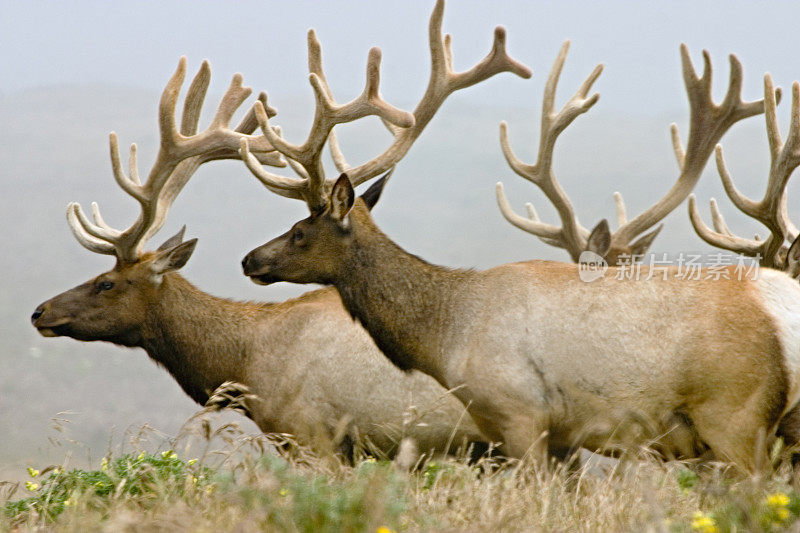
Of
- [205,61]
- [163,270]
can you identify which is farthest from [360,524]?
[205,61]

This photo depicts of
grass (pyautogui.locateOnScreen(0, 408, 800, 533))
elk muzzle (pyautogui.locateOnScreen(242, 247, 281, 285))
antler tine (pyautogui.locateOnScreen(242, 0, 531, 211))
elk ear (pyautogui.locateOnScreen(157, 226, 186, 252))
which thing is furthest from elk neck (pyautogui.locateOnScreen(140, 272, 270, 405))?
grass (pyautogui.locateOnScreen(0, 408, 800, 533))

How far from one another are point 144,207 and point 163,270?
56 centimetres

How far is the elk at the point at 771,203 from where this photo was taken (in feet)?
25.1

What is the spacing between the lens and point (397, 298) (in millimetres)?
5980

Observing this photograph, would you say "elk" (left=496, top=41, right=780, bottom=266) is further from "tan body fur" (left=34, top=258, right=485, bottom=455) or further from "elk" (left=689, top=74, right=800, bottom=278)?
"tan body fur" (left=34, top=258, right=485, bottom=455)

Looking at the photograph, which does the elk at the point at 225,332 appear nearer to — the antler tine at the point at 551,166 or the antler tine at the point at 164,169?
the antler tine at the point at 164,169

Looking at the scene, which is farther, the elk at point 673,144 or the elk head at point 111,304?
the elk at point 673,144

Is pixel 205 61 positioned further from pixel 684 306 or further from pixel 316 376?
pixel 684 306

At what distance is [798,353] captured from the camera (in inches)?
200

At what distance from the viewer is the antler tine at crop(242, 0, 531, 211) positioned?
637 cm

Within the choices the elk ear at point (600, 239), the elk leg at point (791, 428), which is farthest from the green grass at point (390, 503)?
the elk ear at point (600, 239)

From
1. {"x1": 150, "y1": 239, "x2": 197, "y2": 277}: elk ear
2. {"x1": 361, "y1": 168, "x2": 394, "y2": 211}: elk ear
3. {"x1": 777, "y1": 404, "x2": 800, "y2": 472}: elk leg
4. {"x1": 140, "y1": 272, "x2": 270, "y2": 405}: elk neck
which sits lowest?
{"x1": 777, "y1": 404, "x2": 800, "y2": 472}: elk leg

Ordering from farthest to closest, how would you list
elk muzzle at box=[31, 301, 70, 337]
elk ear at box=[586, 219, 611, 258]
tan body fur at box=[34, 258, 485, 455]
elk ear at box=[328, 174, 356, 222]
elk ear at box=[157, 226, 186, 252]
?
elk ear at box=[586, 219, 611, 258] → elk ear at box=[157, 226, 186, 252] → elk muzzle at box=[31, 301, 70, 337] → tan body fur at box=[34, 258, 485, 455] → elk ear at box=[328, 174, 356, 222]

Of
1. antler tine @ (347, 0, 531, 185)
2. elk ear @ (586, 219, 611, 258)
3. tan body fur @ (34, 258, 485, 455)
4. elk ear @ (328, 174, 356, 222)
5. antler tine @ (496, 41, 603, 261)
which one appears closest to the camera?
elk ear @ (328, 174, 356, 222)
